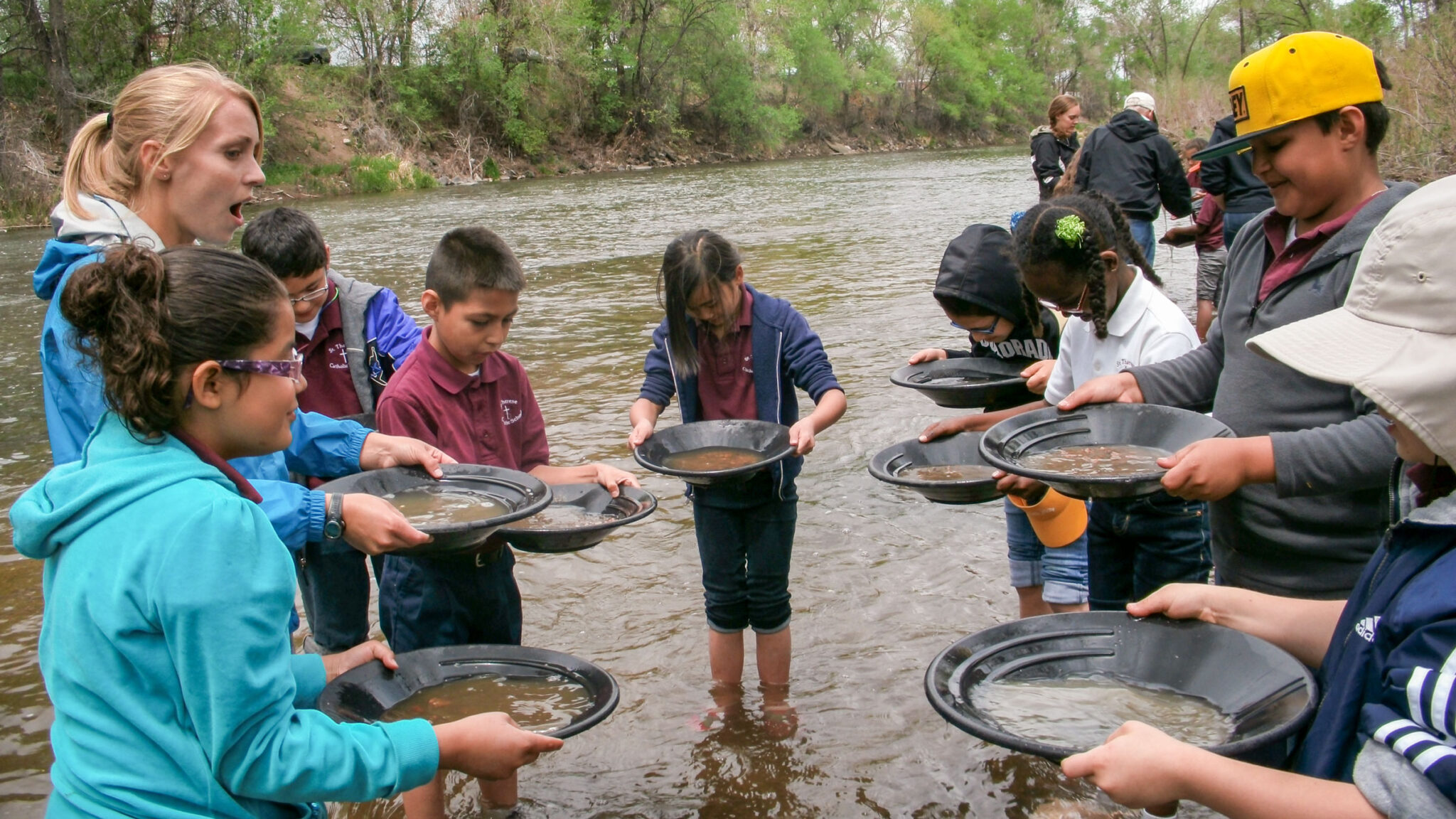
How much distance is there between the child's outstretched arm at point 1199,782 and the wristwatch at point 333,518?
1.66 meters

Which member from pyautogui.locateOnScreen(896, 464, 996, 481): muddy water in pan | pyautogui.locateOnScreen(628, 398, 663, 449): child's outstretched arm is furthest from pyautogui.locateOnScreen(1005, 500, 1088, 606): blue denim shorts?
pyautogui.locateOnScreen(628, 398, 663, 449): child's outstretched arm

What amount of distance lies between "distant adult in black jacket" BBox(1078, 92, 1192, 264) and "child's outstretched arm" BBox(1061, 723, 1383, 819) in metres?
6.68

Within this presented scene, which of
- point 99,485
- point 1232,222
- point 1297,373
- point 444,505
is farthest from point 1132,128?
point 99,485

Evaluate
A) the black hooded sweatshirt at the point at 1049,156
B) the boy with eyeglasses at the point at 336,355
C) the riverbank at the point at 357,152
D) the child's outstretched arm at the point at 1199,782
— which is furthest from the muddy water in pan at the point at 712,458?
the riverbank at the point at 357,152

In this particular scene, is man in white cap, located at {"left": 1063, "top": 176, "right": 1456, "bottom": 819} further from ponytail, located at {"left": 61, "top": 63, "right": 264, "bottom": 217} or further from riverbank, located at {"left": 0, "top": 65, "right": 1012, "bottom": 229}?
riverbank, located at {"left": 0, "top": 65, "right": 1012, "bottom": 229}

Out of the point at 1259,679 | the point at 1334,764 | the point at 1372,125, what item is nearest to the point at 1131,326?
the point at 1372,125

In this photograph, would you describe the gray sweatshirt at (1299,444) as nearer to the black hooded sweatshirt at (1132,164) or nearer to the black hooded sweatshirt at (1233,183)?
the black hooded sweatshirt at (1233,183)

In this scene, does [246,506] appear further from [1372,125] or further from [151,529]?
[1372,125]

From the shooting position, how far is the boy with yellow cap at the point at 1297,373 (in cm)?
228

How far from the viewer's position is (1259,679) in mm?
2033

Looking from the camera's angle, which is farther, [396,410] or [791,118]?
[791,118]

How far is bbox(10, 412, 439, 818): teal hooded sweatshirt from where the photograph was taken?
5.34ft

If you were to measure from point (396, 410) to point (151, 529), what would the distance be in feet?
4.93

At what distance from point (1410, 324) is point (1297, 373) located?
106cm
